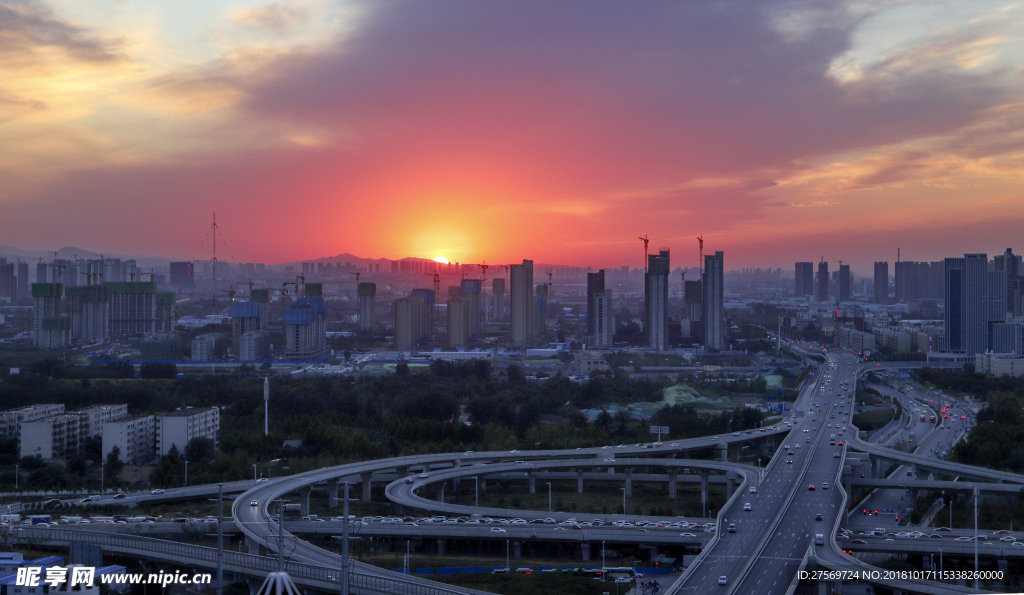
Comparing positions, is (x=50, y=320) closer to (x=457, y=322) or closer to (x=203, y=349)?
(x=203, y=349)

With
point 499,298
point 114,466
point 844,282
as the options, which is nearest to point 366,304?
point 499,298

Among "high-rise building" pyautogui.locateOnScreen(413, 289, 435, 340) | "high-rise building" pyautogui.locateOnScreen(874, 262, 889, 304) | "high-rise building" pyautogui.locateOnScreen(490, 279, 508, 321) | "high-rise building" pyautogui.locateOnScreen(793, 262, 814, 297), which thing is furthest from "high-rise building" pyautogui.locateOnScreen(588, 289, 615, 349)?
"high-rise building" pyautogui.locateOnScreen(793, 262, 814, 297)

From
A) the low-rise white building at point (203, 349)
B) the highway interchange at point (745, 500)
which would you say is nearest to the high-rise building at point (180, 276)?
the low-rise white building at point (203, 349)

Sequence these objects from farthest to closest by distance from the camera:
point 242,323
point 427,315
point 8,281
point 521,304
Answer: point 8,281
point 427,315
point 521,304
point 242,323

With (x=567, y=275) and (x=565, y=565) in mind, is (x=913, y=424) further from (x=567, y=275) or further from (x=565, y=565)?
(x=567, y=275)

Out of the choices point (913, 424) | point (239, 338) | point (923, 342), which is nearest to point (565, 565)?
point (913, 424)

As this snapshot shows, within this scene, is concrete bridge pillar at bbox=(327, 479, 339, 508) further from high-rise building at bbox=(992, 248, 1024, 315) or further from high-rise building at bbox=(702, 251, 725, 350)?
high-rise building at bbox=(992, 248, 1024, 315)
